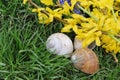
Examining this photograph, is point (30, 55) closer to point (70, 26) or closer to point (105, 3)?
point (70, 26)

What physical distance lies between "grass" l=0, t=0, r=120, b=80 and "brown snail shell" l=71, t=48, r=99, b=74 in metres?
0.03

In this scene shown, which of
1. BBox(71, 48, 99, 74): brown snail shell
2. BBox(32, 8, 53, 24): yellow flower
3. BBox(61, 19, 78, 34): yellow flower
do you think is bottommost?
BBox(71, 48, 99, 74): brown snail shell

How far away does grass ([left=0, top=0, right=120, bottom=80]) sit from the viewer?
200 centimetres

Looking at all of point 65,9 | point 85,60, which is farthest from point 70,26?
point 85,60

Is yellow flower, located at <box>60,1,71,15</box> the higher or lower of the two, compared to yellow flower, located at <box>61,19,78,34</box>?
higher

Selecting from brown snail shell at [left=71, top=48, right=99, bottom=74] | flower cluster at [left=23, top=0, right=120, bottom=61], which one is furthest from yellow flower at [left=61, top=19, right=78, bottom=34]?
brown snail shell at [left=71, top=48, right=99, bottom=74]

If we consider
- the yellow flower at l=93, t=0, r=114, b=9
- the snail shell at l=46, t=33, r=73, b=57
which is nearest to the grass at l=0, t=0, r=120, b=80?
the snail shell at l=46, t=33, r=73, b=57

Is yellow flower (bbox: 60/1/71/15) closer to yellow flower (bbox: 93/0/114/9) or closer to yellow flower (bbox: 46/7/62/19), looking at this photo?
yellow flower (bbox: 46/7/62/19)

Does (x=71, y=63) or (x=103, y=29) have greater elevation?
(x=103, y=29)

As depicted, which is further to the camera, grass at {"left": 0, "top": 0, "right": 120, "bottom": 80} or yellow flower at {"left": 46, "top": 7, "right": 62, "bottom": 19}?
yellow flower at {"left": 46, "top": 7, "right": 62, "bottom": 19}

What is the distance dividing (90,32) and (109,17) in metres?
0.16

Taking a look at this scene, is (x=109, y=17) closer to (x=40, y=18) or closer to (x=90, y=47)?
(x=90, y=47)

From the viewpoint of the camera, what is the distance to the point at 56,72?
6.63 feet

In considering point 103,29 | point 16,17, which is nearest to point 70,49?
point 103,29
